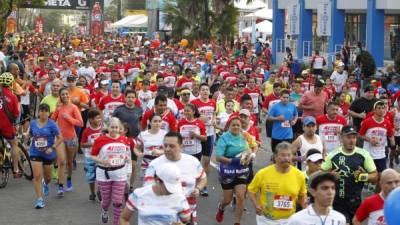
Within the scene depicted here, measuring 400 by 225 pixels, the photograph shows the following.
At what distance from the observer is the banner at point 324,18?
32688 mm

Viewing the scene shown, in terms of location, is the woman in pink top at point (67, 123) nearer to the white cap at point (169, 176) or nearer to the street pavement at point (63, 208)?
the street pavement at point (63, 208)

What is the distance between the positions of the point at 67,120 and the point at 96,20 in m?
62.9

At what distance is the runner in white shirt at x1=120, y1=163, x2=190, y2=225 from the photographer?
244 inches

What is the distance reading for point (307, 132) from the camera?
10.5 metres

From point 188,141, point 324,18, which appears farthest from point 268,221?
point 324,18

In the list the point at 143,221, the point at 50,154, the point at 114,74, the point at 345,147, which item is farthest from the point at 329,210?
the point at 114,74

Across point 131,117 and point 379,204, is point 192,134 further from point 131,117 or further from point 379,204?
point 379,204

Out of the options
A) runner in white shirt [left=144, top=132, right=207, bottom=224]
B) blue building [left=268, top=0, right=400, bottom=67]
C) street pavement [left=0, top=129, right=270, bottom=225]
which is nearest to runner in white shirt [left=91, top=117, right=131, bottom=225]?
street pavement [left=0, top=129, right=270, bottom=225]

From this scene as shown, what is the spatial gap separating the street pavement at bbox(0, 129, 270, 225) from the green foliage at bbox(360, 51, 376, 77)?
16.5 meters

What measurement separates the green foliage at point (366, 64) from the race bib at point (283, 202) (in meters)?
21.9

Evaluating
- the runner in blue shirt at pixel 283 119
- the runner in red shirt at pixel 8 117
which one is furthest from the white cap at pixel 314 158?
the runner in red shirt at pixel 8 117

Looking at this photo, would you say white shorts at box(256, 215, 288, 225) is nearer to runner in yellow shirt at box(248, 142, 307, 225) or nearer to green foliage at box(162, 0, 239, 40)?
runner in yellow shirt at box(248, 142, 307, 225)

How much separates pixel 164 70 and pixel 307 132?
13.4m

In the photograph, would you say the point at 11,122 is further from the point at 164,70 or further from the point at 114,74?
the point at 164,70
